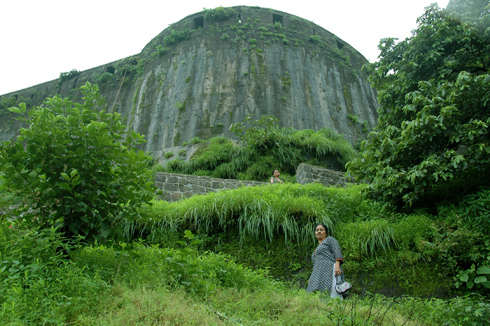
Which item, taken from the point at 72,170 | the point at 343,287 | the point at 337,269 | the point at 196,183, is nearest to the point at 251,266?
the point at 337,269

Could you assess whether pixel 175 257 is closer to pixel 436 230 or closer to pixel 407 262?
pixel 407 262

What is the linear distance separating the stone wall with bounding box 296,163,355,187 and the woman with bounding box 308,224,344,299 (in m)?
4.41

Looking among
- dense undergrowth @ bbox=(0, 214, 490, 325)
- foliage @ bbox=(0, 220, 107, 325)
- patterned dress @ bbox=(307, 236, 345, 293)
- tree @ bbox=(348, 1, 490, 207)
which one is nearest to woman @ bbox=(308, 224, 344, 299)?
patterned dress @ bbox=(307, 236, 345, 293)

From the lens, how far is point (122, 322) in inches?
116

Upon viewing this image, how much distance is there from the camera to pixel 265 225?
259 inches

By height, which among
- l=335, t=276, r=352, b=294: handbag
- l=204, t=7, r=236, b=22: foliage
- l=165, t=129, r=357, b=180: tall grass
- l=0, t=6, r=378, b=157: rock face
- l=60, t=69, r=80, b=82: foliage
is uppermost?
l=204, t=7, r=236, b=22: foliage

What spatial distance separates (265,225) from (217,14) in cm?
1485

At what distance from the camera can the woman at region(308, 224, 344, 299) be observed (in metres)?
4.66

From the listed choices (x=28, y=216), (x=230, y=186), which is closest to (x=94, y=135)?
(x=28, y=216)

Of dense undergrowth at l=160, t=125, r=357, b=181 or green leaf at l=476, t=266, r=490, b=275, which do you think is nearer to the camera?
green leaf at l=476, t=266, r=490, b=275

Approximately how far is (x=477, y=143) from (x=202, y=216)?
4422 millimetres

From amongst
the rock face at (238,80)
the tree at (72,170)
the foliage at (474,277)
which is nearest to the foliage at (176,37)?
the rock face at (238,80)

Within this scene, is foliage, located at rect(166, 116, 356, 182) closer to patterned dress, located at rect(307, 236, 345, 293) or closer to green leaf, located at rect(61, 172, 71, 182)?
patterned dress, located at rect(307, 236, 345, 293)

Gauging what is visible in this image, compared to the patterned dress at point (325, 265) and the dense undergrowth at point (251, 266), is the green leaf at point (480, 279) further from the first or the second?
the patterned dress at point (325, 265)
